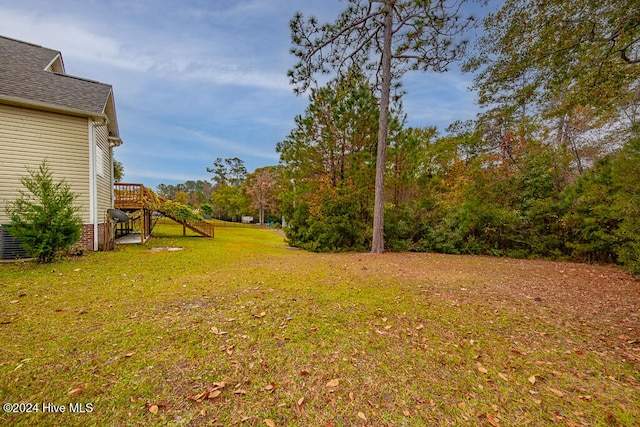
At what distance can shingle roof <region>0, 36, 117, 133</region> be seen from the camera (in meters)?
8.10

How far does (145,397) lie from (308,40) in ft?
36.3

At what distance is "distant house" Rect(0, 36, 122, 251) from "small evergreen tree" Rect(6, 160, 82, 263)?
5.39ft

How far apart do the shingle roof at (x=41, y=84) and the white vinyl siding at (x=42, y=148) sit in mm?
498

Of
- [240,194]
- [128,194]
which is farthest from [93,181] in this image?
[240,194]

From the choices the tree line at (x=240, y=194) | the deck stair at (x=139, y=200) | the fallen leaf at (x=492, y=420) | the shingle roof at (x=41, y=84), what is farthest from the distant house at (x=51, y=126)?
the tree line at (x=240, y=194)

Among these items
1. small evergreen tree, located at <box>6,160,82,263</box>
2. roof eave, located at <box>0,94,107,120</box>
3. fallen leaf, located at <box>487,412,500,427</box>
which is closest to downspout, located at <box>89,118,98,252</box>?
roof eave, located at <box>0,94,107,120</box>

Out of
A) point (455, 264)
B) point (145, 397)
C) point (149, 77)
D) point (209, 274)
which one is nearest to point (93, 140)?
point (149, 77)

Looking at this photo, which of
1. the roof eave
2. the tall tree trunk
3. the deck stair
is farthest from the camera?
the deck stair

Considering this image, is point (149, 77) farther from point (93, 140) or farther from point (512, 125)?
point (512, 125)

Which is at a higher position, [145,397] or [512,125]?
[512,125]

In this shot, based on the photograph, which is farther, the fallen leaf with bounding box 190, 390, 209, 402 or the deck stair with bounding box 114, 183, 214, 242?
the deck stair with bounding box 114, 183, 214, 242

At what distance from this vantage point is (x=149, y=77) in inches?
516

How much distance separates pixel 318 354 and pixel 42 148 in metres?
11.4

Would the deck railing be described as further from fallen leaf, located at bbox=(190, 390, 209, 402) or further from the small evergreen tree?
fallen leaf, located at bbox=(190, 390, 209, 402)
